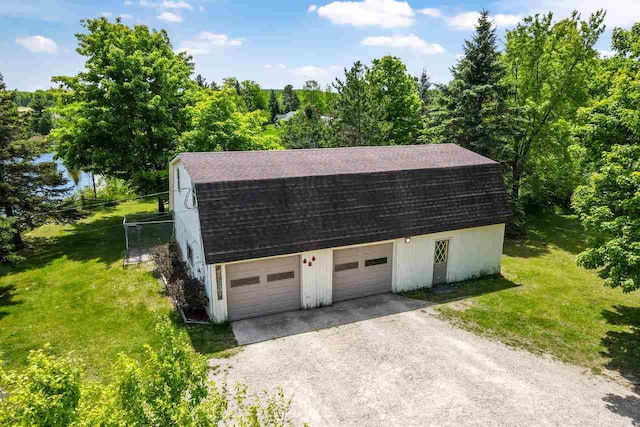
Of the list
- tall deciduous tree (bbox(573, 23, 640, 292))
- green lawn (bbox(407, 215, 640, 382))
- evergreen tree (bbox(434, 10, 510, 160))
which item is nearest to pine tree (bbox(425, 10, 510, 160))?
evergreen tree (bbox(434, 10, 510, 160))

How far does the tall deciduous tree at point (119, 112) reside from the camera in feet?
76.8

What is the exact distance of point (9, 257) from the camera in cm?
1744

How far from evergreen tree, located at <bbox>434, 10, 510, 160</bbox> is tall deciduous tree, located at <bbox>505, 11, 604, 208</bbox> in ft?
4.55

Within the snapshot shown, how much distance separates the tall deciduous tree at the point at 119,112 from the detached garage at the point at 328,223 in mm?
7059

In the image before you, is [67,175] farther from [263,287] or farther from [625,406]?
[625,406]

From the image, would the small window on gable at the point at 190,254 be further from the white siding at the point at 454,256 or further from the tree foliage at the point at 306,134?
the tree foliage at the point at 306,134

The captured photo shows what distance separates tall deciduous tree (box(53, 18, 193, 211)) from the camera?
23406mm

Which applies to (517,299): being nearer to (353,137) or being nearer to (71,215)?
(353,137)

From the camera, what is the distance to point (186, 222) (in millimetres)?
16688

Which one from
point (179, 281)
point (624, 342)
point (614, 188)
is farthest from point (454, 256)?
point (179, 281)

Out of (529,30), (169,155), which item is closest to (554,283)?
(529,30)

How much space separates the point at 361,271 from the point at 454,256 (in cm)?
417

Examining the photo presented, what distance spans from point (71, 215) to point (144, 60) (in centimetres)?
957

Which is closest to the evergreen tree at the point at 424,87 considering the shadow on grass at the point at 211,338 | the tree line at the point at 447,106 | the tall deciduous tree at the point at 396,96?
the tall deciduous tree at the point at 396,96
